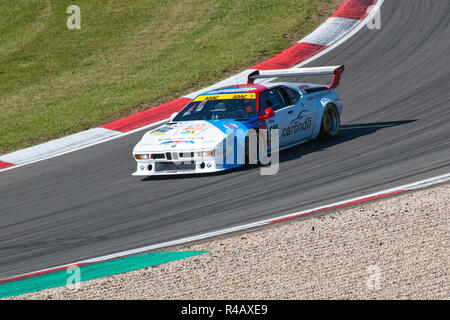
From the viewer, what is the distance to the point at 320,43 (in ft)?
62.0

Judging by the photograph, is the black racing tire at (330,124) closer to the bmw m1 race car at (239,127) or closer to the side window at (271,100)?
the bmw m1 race car at (239,127)

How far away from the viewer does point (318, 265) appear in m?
6.73

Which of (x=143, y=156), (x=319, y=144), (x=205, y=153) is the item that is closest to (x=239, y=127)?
(x=205, y=153)

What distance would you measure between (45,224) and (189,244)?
2545mm

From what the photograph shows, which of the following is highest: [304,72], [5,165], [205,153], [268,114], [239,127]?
[304,72]

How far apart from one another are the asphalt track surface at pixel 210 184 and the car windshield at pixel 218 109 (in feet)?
3.10

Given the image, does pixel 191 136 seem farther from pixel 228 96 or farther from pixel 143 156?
pixel 228 96

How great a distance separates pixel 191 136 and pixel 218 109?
970 mm

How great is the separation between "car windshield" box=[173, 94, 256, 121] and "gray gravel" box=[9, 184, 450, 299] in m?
3.62

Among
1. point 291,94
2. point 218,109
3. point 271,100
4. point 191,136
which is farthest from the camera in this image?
point 291,94

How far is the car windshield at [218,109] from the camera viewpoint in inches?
452

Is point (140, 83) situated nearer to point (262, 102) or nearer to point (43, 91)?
point (43, 91)

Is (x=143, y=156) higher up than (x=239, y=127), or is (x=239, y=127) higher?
(x=239, y=127)
